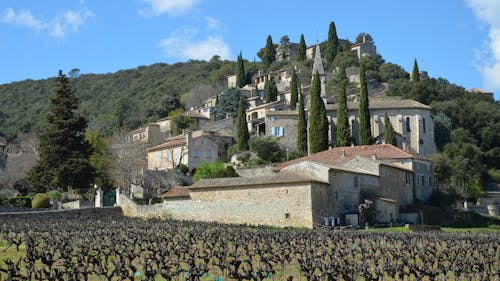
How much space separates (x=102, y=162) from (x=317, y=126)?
2269 centimetres

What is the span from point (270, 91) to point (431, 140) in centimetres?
3068

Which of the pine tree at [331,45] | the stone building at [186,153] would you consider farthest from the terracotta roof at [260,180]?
the pine tree at [331,45]

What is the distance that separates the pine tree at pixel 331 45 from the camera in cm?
11825

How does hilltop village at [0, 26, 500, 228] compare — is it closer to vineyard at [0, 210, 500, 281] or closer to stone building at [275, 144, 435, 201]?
stone building at [275, 144, 435, 201]

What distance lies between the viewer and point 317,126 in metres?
68.4

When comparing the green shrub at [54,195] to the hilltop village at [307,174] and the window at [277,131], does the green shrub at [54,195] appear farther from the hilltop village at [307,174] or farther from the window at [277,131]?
the window at [277,131]

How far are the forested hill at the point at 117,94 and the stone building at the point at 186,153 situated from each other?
1254 inches

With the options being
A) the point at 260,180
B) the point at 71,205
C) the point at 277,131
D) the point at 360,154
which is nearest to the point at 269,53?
the point at 277,131

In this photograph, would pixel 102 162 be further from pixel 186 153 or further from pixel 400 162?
pixel 400 162

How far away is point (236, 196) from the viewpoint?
1724 inches

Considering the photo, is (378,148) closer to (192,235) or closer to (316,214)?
(316,214)

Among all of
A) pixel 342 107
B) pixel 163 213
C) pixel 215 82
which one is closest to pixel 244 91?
pixel 215 82

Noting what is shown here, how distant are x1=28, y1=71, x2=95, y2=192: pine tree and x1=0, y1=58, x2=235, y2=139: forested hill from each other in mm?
45474

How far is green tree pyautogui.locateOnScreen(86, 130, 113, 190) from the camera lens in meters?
61.2
